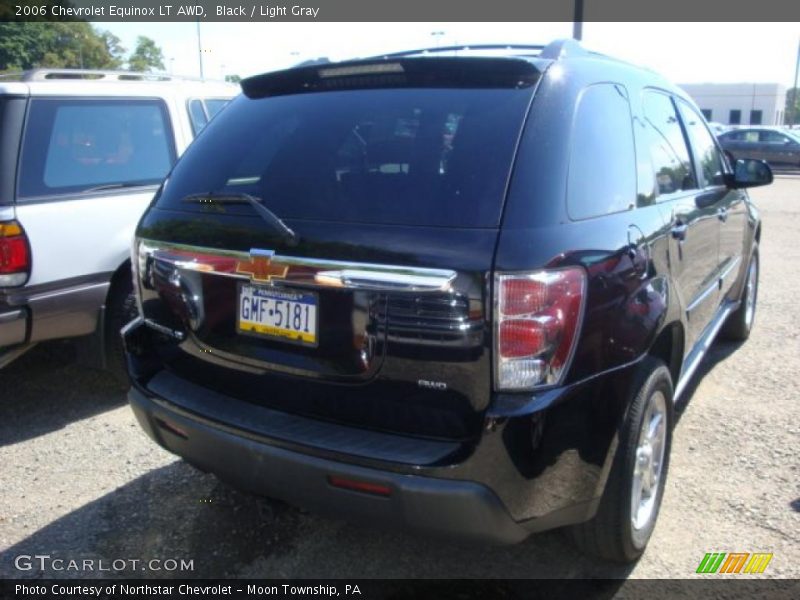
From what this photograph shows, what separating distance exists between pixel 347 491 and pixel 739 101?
81967 millimetres

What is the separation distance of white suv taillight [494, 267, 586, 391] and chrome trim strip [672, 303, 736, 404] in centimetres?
111

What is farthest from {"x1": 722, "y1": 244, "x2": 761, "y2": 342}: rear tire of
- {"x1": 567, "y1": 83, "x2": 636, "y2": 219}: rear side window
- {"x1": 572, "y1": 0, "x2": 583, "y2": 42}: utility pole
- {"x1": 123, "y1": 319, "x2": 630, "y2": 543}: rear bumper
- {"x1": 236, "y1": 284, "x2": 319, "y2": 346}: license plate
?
{"x1": 572, "y1": 0, "x2": 583, "y2": 42}: utility pole

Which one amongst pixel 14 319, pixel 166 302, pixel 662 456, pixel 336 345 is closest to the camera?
pixel 336 345

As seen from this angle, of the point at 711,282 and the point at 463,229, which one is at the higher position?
the point at 463,229

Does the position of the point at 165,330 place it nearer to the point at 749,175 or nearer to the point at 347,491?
the point at 347,491

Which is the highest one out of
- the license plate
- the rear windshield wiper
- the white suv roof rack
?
the white suv roof rack

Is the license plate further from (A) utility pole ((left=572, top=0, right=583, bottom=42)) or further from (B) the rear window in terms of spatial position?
(A) utility pole ((left=572, top=0, right=583, bottom=42))

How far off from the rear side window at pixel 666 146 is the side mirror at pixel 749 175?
0.87m

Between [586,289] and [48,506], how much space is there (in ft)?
8.50

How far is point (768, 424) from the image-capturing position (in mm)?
3982

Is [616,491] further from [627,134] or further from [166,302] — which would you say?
[166,302]

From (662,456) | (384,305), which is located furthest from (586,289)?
(662,456)

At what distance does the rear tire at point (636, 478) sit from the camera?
2.42 m

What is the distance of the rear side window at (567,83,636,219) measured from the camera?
229 centimetres
